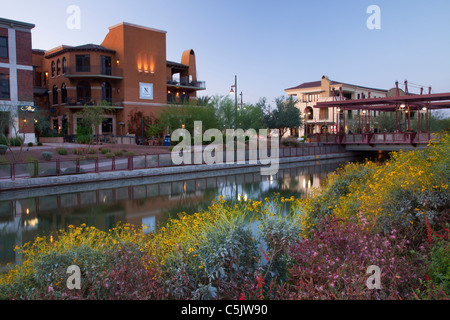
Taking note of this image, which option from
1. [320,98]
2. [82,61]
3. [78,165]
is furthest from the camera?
[320,98]

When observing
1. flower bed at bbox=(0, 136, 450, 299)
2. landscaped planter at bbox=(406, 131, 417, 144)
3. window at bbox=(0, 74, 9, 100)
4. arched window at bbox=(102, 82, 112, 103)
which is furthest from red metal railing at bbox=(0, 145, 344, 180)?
arched window at bbox=(102, 82, 112, 103)

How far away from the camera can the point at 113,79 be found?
42.9 metres

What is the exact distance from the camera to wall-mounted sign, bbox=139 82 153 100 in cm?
4334

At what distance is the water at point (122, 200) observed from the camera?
12.1 m

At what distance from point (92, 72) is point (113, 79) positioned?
261 cm

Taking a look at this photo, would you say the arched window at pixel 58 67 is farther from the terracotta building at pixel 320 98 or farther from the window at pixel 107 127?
the terracotta building at pixel 320 98

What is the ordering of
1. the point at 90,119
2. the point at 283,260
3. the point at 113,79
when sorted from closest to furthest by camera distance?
the point at 283,260 → the point at 90,119 → the point at 113,79

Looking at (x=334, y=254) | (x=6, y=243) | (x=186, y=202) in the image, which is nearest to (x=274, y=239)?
(x=334, y=254)

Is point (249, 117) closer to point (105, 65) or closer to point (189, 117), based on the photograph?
point (189, 117)

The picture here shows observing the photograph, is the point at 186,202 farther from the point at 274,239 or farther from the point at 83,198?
the point at 274,239

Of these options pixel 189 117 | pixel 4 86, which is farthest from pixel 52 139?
pixel 189 117

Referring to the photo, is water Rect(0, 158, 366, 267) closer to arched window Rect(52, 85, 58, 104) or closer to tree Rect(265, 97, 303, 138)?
tree Rect(265, 97, 303, 138)

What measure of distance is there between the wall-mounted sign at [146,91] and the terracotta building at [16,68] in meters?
12.7

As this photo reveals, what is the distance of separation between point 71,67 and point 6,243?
35.1 meters
